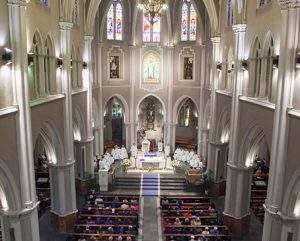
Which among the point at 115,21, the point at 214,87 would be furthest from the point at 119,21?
the point at 214,87

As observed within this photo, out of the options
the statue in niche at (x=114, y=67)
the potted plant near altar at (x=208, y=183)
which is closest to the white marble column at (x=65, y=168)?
the potted plant near altar at (x=208, y=183)

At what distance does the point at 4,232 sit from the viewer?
39.9 ft

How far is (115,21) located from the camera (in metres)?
29.7

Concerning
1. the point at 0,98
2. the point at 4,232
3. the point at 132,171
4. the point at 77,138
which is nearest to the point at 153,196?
the point at 132,171

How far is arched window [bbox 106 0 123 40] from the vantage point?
29.3 m

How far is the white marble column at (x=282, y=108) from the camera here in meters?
10.9

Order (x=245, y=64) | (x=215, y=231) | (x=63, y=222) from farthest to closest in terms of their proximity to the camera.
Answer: (x=63, y=222) < (x=215, y=231) < (x=245, y=64)

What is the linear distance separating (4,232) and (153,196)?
478 inches

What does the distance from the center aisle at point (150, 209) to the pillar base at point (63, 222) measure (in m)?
3.77

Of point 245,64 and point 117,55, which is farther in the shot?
point 117,55

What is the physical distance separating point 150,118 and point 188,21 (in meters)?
9.90

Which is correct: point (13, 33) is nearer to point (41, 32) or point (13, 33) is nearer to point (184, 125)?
point (41, 32)

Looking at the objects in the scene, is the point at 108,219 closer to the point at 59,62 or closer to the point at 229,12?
the point at 59,62

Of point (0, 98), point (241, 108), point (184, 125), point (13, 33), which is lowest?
point (184, 125)
